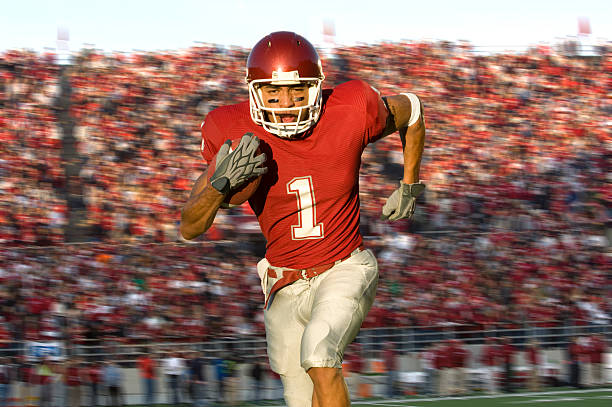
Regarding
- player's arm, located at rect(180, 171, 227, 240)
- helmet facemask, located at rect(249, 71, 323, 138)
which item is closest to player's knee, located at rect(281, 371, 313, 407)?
player's arm, located at rect(180, 171, 227, 240)

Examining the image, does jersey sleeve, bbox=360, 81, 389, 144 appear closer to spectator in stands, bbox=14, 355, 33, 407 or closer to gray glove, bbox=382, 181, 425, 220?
gray glove, bbox=382, 181, 425, 220

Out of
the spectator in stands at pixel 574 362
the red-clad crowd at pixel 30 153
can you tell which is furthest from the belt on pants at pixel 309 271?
the red-clad crowd at pixel 30 153

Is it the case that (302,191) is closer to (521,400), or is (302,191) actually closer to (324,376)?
(324,376)

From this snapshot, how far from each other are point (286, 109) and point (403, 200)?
0.84 meters

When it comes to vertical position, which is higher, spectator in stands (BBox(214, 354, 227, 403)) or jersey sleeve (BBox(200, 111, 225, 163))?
jersey sleeve (BBox(200, 111, 225, 163))

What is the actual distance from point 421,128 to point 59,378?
4997 mm

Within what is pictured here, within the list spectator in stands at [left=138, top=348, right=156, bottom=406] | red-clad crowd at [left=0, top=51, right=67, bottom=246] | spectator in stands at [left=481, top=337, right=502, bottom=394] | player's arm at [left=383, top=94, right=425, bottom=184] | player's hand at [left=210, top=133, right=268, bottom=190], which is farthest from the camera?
red-clad crowd at [left=0, top=51, right=67, bottom=246]

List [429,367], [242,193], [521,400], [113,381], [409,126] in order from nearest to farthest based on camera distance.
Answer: [242,193] < [409,126] < [113,381] < [521,400] < [429,367]

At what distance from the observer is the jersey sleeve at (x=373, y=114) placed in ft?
11.1

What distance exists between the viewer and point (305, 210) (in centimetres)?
332

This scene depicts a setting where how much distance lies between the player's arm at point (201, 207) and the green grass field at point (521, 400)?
16.3 ft

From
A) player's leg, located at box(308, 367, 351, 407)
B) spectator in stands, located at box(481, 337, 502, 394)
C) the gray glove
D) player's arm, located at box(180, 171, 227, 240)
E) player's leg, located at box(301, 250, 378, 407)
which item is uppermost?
player's arm, located at box(180, 171, 227, 240)

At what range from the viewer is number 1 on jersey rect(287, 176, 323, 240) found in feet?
10.7

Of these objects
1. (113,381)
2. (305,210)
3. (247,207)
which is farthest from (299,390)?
(247,207)
